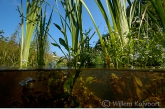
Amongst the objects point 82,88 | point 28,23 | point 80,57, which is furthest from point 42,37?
point 82,88

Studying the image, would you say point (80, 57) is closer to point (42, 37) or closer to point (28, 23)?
point (42, 37)

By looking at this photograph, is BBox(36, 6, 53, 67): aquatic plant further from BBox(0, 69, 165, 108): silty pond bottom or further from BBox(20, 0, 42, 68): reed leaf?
BBox(0, 69, 165, 108): silty pond bottom

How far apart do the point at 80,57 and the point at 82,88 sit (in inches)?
21.7

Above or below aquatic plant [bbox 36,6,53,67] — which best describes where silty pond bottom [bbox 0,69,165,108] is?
below

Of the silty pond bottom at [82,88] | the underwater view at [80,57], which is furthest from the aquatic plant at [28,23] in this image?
the silty pond bottom at [82,88]

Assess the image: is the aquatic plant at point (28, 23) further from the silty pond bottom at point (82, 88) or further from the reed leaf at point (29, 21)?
the silty pond bottom at point (82, 88)

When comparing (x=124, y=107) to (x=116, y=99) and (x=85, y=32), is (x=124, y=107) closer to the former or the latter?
(x=116, y=99)

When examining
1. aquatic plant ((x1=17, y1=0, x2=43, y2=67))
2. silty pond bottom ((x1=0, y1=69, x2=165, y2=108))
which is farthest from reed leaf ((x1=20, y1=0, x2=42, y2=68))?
silty pond bottom ((x1=0, y1=69, x2=165, y2=108))

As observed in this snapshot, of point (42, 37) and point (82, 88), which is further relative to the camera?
point (42, 37)

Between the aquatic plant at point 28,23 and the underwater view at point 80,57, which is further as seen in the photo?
the aquatic plant at point 28,23

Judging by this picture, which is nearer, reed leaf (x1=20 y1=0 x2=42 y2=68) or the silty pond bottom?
the silty pond bottom

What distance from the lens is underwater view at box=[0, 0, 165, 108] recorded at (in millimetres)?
1125

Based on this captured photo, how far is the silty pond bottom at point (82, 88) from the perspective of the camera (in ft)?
3.66

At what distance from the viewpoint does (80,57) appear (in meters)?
1.67
